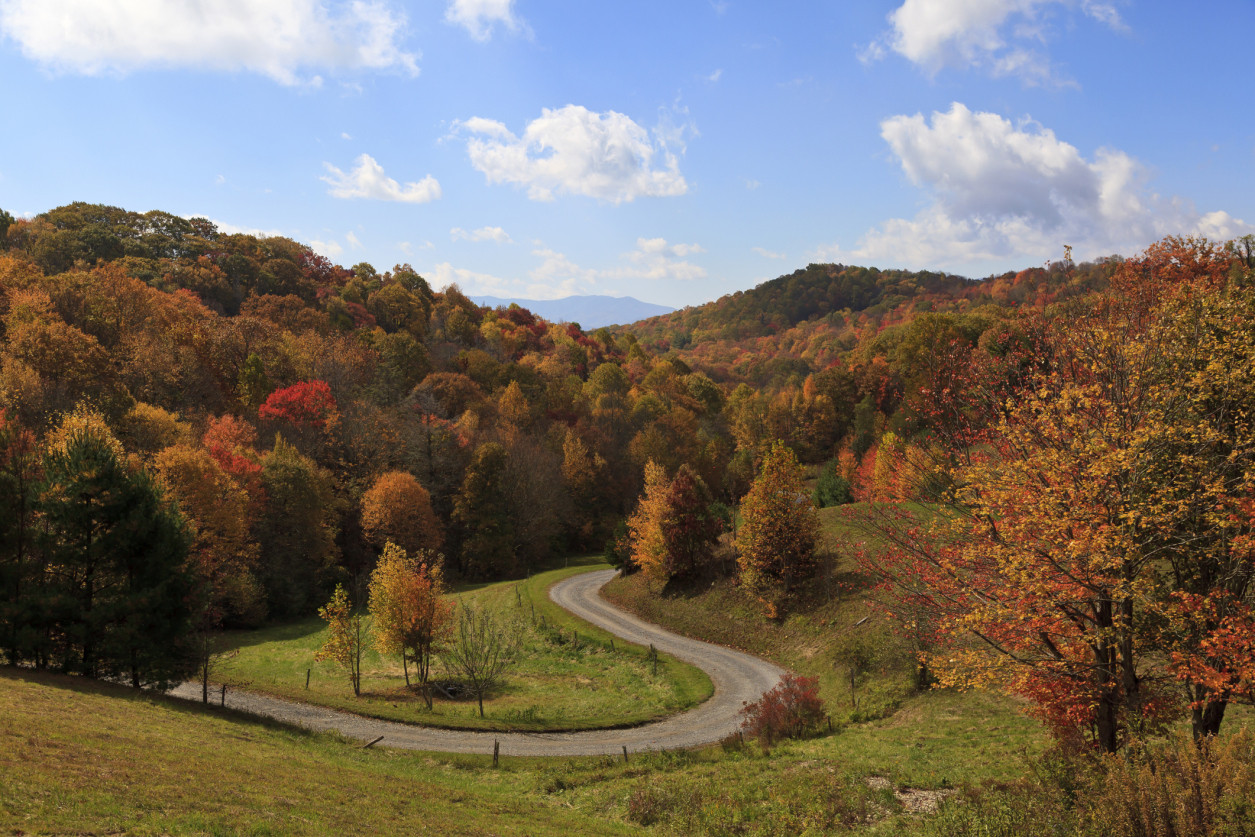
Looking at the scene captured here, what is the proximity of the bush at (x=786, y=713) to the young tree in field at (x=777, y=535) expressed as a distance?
47.9 feet

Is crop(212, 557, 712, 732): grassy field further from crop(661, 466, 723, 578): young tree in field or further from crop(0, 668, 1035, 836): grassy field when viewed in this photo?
crop(661, 466, 723, 578): young tree in field

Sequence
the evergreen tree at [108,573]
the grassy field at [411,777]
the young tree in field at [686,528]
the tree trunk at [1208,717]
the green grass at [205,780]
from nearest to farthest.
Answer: the green grass at [205,780]
the grassy field at [411,777]
the tree trunk at [1208,717]
the evergreen tree at [108,573]
the young tree in field at [686,528]

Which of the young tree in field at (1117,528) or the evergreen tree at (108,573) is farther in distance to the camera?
the evergreen tree at (108,573)

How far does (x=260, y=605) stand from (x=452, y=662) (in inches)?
746

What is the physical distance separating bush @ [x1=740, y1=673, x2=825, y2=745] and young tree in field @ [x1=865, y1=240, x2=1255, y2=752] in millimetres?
11160

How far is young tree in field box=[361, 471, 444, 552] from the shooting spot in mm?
53312

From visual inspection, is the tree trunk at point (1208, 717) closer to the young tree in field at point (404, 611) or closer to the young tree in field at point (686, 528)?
the young tree in field at point (404, 611)

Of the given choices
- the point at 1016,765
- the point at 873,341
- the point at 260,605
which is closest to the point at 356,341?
the point at 260,605

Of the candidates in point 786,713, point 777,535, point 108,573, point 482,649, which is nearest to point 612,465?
point 777,535

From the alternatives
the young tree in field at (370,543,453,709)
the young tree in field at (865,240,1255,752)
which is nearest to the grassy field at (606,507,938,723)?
the young tree in field at (865,240,1255,752)

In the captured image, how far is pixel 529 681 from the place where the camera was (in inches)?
1388

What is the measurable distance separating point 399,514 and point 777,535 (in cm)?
3081

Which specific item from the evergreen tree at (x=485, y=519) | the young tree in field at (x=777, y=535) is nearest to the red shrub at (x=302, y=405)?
the evergreen tree at (x=485, y=519)

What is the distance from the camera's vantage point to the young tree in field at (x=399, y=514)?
53312 mm
